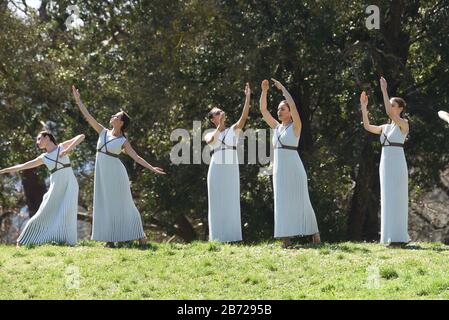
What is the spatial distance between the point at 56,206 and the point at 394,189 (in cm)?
571

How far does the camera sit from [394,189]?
15.7m

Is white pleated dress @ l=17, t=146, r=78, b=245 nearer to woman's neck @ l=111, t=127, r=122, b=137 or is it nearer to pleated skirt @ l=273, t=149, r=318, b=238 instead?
woman's neck @ l=111, t=127, r=122, b=137

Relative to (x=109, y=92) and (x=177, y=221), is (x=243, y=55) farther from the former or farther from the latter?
(x=177, y=221)

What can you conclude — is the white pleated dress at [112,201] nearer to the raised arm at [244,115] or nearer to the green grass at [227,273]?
the green grass at [227,273]

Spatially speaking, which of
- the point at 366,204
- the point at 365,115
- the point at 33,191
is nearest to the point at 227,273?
the point at 365,115

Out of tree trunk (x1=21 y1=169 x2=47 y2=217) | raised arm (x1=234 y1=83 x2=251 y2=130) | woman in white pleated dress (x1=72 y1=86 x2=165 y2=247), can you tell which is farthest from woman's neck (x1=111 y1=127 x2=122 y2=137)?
tree trunk (x1=21 y1=169 x2=47 y2=217)

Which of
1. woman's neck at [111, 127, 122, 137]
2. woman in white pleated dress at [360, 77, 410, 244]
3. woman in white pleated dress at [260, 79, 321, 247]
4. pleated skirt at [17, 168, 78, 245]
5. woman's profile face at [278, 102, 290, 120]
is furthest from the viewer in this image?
pleated skirt at [17, 168, 78, 245]

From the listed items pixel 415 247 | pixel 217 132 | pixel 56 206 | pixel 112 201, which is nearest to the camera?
pixel 415 247

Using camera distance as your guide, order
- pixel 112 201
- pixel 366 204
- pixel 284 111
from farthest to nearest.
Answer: pixel 366 204, pixel 112 201, pixel 284 111

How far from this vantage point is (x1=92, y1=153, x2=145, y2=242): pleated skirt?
16.0 meters

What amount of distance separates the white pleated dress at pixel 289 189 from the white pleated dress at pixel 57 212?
3613mm

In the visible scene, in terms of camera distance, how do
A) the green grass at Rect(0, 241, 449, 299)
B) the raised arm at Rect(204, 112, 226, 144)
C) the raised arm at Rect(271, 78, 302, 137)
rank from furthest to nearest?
the raised arm at Rect(204, 112, 226, 144), the raised arm at Rect(271, 78, 302, 137), the green grass at Rect(0, 241, 449, 299)

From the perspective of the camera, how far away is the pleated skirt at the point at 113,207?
16.0 m

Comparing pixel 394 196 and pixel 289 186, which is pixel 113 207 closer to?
pixel 289 186
